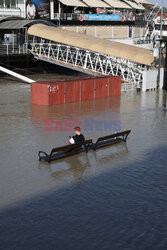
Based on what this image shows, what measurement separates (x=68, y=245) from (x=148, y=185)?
5155 millimetres

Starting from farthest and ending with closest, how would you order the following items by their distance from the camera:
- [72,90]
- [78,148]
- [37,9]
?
[37,9] < [72,90] < [78,148]

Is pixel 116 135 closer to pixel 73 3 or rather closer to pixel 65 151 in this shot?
pixel 65 151

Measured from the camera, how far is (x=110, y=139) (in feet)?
65.8

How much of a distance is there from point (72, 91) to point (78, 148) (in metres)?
14.2

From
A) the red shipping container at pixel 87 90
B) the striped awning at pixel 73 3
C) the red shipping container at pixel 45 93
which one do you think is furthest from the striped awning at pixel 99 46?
the red shipping container at pixel 45 93

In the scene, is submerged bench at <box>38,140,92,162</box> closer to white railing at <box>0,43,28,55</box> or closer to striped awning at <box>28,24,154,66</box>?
striped awning at <box>28,24,154,66</box>

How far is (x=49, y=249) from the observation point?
10.0 metres

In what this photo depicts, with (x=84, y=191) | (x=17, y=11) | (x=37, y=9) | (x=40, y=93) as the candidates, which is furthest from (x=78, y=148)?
(x=17, y=11)

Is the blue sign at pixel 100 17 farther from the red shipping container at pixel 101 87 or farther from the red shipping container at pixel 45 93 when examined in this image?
the red shipping container at pixel 45 93

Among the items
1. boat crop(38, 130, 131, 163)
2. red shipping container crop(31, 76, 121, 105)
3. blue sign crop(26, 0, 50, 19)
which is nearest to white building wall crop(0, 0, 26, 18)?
blue sign crop(26, 0, 50, 19)

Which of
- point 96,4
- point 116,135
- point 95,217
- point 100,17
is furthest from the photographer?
point 96,4

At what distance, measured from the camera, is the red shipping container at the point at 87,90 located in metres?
32.6

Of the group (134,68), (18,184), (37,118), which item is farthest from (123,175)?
(134,68)

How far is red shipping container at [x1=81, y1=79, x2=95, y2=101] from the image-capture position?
107ft
